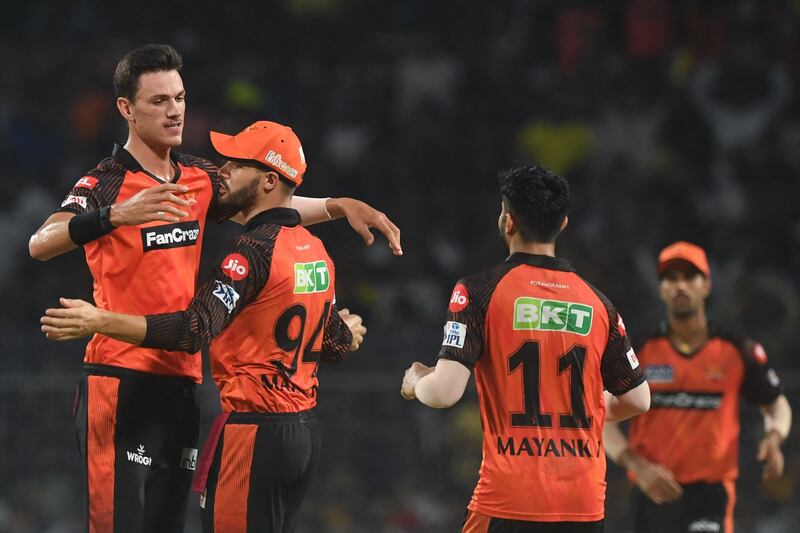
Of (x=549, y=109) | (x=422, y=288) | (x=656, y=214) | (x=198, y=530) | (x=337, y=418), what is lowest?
(x=198, y=530)

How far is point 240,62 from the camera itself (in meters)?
13.6

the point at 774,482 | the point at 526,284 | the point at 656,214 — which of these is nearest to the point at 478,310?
the point at 526,284

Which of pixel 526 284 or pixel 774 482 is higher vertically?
pixel 526 284

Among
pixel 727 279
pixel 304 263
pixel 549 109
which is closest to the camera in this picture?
pixel 304 263

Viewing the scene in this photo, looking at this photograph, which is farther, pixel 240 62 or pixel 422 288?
pixel 240 62

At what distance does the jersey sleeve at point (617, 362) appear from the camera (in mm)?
4980

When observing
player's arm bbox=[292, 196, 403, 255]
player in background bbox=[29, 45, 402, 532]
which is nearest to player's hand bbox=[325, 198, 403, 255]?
player's arm bbox=[292, 196, 403, 255]

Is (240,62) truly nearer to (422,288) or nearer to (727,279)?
(422,288)

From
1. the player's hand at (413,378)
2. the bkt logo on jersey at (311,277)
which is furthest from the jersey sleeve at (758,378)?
the bkt logo on jersey at (311,277)

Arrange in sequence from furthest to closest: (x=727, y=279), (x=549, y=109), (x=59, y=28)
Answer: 1. (x=59, y=28)
2. (x=549, y=109)
3. (x=727, y=279)

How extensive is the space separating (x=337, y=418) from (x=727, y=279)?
161 inches

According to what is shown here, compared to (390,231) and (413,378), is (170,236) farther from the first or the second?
(413,378)

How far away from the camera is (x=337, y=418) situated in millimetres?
9516

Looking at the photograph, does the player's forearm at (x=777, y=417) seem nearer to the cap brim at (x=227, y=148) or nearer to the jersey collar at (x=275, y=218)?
the jersey collar at (x=275, y=218)
